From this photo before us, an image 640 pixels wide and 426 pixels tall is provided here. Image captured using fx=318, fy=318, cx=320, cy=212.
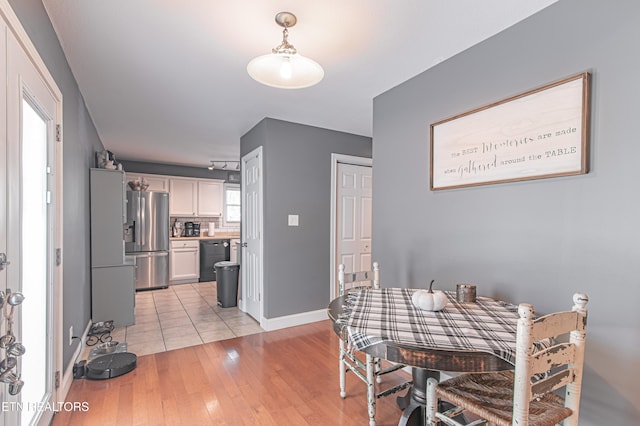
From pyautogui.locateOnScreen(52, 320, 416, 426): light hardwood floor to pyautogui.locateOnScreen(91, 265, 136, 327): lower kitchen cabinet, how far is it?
1024 millimetres

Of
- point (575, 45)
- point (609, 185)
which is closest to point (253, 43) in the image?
point (575, 45)

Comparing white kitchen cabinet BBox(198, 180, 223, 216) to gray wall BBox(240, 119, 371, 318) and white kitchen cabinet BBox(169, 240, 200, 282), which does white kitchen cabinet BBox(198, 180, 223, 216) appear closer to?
white kitchen cabinet BBox(169, 240, 200, 282)

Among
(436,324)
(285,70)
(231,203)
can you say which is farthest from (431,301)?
(231,203)

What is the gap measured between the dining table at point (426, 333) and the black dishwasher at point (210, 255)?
492cm

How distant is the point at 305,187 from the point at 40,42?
101 inches

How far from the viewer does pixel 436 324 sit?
55.5 inches

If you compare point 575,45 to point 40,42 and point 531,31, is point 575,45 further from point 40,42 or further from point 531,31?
point 40,42

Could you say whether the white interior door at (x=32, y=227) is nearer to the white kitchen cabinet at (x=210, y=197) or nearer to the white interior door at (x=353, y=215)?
the white interior door at (x=353, y=215)

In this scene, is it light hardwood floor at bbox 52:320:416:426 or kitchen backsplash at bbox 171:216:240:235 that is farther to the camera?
kitchen backsplash at bbox 171:216:240:235

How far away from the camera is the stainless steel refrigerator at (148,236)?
534 centimetres

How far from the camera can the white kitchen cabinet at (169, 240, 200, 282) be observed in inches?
235

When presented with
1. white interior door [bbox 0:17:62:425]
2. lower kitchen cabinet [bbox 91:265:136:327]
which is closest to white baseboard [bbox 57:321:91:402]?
white interior door [bbox 0:17:62:425]

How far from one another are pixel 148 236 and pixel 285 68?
4.89 meters

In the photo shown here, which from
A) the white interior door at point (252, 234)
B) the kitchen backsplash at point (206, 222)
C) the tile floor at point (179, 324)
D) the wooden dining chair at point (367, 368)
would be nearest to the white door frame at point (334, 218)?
the white interior door at point (252, 234)
